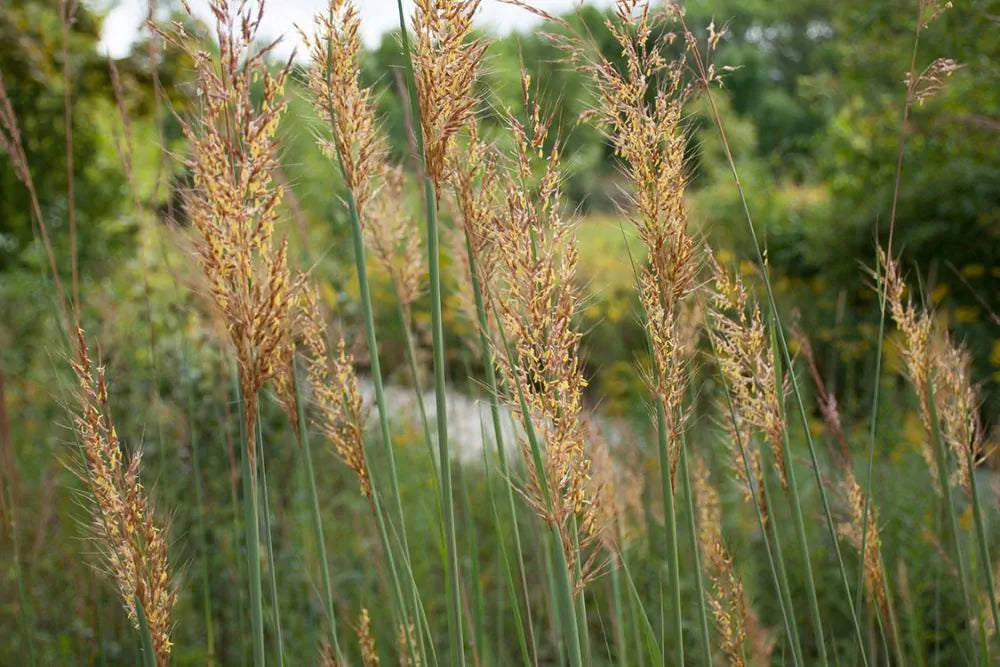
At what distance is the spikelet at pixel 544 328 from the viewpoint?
1.22 metres

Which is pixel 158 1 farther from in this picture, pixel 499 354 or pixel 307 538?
pixel 307 538

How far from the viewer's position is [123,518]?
123 cm

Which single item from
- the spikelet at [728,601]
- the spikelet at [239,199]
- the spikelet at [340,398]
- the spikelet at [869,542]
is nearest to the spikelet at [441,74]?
the spikelet at [239,199]

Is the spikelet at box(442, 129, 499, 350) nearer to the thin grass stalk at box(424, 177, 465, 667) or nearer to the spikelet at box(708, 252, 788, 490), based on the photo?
the thin grass stalk at box(424, 177, 465, 667)

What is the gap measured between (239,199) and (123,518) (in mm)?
477

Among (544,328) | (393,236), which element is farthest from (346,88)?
(393,236)

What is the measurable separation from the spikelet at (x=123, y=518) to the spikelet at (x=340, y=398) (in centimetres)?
37

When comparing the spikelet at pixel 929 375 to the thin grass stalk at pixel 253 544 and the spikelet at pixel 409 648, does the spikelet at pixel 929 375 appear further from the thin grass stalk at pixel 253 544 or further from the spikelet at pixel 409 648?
the thin grass stalk at pixel 253 544

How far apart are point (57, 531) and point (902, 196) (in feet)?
27.7

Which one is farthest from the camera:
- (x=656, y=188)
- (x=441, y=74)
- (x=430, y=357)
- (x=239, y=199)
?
(x=430, y=357)

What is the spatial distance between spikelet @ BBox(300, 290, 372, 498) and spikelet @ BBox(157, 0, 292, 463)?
431 millimetres

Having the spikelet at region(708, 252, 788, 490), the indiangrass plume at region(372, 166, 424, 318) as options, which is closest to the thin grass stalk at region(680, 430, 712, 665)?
the spikelet at region(708, 252, 788, 490)

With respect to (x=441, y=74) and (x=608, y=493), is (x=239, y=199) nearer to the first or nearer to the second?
(x=441, y=74)

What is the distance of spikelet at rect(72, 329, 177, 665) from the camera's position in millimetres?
1219
